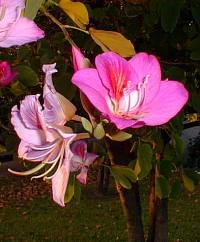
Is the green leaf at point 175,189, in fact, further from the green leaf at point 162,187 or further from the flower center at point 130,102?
the flower center at point 130,102

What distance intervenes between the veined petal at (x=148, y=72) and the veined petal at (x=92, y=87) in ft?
0.16

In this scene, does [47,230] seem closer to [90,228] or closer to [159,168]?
[90,228]

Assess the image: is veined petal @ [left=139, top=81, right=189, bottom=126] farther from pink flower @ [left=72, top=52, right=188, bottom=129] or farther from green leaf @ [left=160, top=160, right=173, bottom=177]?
green leaf @ [left=160, top=160, right=173, bottom=177]

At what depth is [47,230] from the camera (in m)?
10.2

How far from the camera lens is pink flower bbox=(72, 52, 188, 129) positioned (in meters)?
0.68

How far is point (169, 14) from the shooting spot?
1953mm

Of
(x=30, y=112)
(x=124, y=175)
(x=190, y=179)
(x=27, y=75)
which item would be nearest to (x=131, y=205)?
(x=190, y=179)

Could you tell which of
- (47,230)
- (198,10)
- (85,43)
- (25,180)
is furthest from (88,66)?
(25,180)

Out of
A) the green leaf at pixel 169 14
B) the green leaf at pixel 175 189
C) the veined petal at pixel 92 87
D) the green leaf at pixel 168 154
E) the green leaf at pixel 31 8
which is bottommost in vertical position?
the green leaf at pixel 175 189

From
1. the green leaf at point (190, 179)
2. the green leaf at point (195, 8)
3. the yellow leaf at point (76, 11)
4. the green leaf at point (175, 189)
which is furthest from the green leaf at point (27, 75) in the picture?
the green leaf at point (175, 189)

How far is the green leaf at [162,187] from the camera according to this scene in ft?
8.10

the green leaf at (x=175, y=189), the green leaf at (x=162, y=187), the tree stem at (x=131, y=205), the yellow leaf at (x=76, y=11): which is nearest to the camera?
the yellow leaf at (x=76, y=11)

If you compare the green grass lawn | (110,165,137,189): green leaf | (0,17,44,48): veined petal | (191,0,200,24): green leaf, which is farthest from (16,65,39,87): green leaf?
the green grass lawn

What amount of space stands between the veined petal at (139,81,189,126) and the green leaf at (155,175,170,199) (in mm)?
1766
